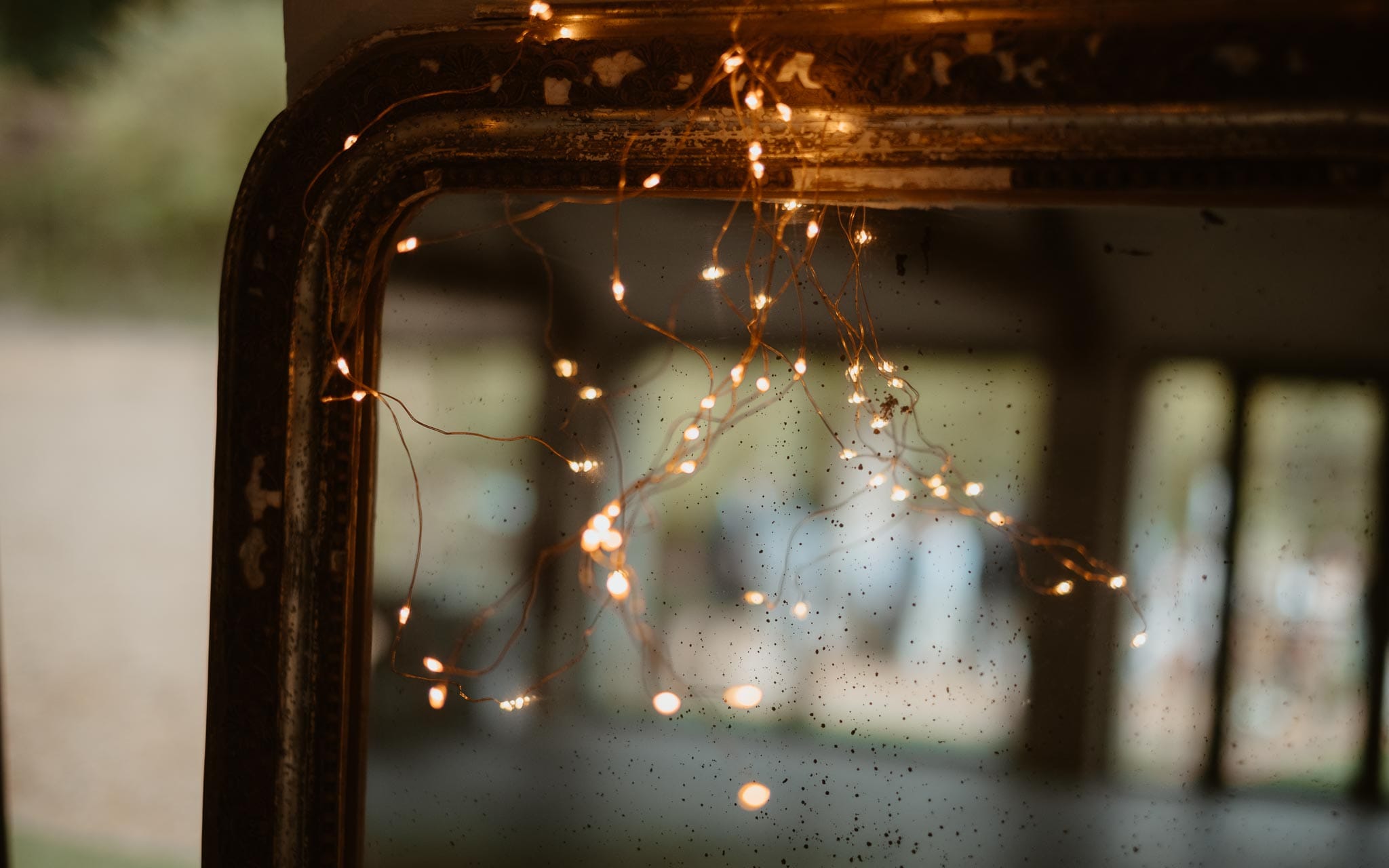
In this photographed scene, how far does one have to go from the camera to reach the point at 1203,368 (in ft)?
Result: 2.82

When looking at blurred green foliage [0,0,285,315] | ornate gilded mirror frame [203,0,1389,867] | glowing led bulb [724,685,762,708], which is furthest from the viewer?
blurred green foliage [0,0,285,315]

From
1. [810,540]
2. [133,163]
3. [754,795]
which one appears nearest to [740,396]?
[810,540]

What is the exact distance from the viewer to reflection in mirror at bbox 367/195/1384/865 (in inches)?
34.1

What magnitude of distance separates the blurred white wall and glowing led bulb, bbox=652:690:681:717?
0.73 meters

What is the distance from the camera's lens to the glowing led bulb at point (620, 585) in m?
0.96

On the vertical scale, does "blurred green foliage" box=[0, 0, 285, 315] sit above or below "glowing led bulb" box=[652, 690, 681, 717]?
above

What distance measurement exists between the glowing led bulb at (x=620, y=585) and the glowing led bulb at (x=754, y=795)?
0.29 meters

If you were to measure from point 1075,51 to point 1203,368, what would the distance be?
1.28 ft

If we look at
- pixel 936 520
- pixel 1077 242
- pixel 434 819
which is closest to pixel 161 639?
pixel 434 819

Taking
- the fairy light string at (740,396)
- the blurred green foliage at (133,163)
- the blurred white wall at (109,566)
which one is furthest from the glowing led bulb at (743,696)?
→ the blurred green foliage at (133,163)

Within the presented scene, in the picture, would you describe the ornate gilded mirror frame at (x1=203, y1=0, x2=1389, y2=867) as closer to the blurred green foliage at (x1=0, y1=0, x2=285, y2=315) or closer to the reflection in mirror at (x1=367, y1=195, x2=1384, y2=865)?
the reflection in mirror at (x1=367, y1=195, x2=1384, y2=865)

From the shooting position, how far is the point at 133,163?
3.70 feet

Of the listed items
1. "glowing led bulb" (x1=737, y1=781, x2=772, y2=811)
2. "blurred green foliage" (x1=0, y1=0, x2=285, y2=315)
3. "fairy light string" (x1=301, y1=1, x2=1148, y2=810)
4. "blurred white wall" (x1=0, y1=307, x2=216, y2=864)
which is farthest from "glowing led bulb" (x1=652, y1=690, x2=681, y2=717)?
"blurred green foliage" (x1=0, y1=0, x2=285, y2=315)

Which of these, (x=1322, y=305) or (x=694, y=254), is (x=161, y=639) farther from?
(x=1322, y=305)
